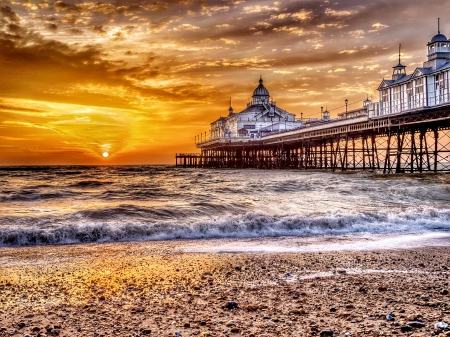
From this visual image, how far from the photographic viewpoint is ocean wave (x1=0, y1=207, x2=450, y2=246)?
30.3 ft

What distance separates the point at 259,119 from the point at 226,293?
94.5 meters

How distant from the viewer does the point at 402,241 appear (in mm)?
8773

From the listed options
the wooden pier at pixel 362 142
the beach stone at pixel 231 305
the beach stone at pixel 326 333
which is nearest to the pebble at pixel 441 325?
the beach stone at pixel 326 333

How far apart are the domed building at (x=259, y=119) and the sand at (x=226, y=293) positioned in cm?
8313


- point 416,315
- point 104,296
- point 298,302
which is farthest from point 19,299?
point 416,315

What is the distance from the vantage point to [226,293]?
5086mm

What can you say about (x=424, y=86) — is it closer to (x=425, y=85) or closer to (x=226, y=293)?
(x=425, y=85)

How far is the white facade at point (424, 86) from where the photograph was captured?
113 ft

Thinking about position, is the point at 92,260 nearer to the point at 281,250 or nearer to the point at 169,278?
the point at 169,278

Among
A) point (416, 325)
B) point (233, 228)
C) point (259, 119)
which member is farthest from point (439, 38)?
point (259, 119)

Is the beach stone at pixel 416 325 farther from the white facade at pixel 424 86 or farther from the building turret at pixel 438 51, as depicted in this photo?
the building turret at pixel 438 51

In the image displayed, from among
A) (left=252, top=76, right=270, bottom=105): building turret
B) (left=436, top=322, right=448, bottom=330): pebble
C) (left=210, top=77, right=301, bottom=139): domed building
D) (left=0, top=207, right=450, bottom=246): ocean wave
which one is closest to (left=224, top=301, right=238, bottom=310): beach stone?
(left=436, top=322, right=448, bottom=330): pebble

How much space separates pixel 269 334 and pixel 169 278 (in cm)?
232

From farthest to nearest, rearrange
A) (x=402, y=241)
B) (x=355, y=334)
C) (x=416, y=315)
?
(x=402, y=241) → (x=416, y=315) → (x=355, y=334)
